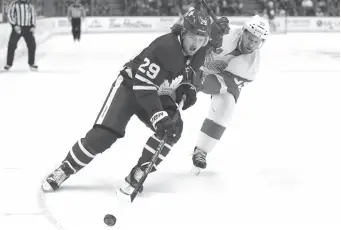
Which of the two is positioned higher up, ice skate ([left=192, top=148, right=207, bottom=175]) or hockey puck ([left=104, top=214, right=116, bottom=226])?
hockey puck ([left=104, top=214, right=116, bottom=226])

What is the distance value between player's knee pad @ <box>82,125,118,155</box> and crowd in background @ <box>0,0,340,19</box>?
1654cm

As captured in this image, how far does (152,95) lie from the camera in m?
2.87

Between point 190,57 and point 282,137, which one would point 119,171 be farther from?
point 282,137

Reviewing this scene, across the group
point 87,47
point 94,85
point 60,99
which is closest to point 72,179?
point 60,99

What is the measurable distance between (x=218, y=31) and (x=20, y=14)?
5976mm

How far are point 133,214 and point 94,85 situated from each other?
4943mm

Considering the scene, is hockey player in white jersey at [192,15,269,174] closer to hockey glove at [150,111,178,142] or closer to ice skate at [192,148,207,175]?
ice skate at [192,148,207,175]

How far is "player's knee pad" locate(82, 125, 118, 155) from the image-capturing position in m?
3.02

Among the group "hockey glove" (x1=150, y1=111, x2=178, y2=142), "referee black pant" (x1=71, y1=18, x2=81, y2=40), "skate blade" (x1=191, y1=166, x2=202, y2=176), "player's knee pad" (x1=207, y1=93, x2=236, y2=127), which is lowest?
"referee black pant" (x1=71, y1=18, x2=81, y2=40)

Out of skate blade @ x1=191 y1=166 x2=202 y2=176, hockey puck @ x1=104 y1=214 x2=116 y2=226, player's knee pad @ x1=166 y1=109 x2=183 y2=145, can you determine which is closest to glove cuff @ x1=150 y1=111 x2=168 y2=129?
player's knee pad @ x1=166 y1=109 x2=183 y2=145

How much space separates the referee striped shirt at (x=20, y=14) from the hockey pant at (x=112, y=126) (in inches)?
240

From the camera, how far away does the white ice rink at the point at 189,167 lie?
284 cm

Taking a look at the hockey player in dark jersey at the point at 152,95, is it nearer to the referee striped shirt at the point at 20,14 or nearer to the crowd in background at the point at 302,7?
the referee striped shirt at the point at 20,14

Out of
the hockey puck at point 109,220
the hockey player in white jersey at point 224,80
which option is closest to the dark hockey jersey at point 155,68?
the hockey puck at point 109,220
